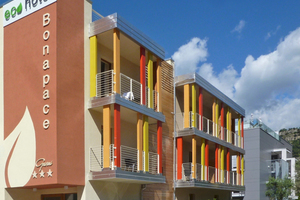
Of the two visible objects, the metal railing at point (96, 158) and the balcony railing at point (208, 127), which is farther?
the balcony railing at point (208, 127)

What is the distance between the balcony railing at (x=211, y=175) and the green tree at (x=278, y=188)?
9341 millimetres

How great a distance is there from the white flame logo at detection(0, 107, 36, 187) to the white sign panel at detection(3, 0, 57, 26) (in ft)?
14.0

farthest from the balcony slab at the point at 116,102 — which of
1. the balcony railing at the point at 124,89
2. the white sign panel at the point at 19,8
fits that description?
the white sign panel at the point at 19,8

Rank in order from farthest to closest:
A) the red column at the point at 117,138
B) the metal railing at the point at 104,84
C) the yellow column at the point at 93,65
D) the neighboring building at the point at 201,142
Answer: the neighboring building at the point at 201,142, the metal railing at the point at 104,84, the yellow column at the point at 93,65, the red column at the point at 117,138

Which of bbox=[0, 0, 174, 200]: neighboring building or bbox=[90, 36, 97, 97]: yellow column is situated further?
bbox=[90, 36, 97, 97]: yellow column

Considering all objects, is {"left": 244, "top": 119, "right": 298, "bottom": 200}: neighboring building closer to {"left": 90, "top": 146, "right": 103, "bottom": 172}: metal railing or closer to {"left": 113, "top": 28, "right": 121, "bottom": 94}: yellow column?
{"left": 90, "top": 146, "right": 103, "bottom": 172}: metal railing

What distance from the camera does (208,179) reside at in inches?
892

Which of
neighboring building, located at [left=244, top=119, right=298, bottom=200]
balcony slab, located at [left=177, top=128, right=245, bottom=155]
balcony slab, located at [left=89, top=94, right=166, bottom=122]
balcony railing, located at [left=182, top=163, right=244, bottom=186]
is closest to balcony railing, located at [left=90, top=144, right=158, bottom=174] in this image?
balcony slab, located at [left=89, top=94, right=166, bottom=122]

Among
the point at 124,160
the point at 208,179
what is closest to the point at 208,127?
the point at 208,179

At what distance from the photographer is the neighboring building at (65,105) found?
14203 millimetres

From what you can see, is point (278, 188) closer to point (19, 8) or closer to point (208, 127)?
point (208, 127)

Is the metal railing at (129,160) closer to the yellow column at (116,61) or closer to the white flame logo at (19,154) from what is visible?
the yellow column at (116,61)

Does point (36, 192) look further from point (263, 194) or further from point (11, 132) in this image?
point (263, 194)

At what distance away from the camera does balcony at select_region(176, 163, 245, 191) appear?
69.3 ft
